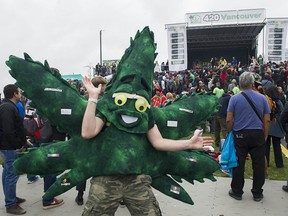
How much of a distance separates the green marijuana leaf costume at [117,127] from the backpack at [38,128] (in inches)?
61.5

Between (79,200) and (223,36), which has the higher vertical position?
(223,36)

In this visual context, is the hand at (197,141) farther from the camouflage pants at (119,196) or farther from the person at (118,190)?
the camouflage pants at (119,196)

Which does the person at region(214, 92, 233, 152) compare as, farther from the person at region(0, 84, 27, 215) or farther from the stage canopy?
the stage canopy

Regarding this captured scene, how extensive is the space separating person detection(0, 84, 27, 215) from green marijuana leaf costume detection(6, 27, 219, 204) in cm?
150

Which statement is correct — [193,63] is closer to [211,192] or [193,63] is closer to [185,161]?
[211,192]

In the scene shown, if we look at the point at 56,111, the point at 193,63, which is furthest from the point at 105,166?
the point at 193,63

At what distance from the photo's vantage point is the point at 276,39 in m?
20.8

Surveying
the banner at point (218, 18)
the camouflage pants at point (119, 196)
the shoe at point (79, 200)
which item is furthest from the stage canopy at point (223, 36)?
the camouflage pants at point (119, 196)

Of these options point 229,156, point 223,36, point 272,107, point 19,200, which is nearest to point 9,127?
point 19,200

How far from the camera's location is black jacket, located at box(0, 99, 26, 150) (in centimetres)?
415

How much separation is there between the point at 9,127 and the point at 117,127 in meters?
2.25

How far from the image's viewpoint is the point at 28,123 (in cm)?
481

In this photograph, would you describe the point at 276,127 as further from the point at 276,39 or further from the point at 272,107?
the point at 276,39

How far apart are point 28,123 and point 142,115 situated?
2.85 m
